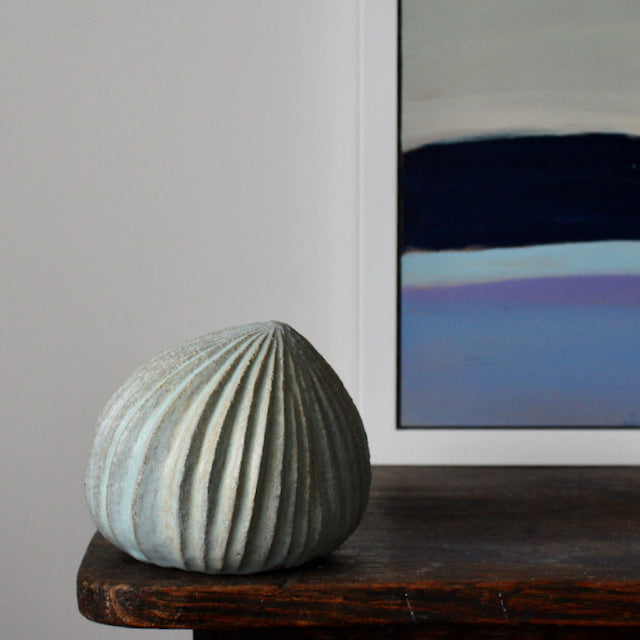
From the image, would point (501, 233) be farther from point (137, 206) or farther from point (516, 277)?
point (137, 206)

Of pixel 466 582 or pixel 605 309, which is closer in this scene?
pixel 466 582

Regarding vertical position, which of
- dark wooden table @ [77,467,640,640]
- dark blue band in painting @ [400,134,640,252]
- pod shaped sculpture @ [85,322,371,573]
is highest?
dark blue band in painting @ [400,134,640,252]

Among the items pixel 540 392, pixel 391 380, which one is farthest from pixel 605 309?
pixel 391 380

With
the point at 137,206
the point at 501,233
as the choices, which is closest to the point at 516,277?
the point at 501,233

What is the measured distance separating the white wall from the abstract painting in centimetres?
6

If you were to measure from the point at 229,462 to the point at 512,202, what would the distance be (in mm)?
405

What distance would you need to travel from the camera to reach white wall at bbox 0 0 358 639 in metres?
0.72

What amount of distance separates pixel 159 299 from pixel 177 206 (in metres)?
0.08

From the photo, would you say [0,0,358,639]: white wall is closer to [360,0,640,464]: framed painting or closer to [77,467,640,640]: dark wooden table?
[360,0,640,464]: framed painting

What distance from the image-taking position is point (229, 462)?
0.41 m

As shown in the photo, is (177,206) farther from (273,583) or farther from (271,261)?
(273,583)

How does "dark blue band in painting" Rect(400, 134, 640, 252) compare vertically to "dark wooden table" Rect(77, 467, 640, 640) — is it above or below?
above

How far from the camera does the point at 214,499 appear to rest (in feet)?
1.33

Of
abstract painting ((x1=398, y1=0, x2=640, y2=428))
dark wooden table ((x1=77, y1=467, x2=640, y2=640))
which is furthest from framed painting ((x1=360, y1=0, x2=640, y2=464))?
dark wooden table ((x1=77, y1=467, x2=640, y2=640))
